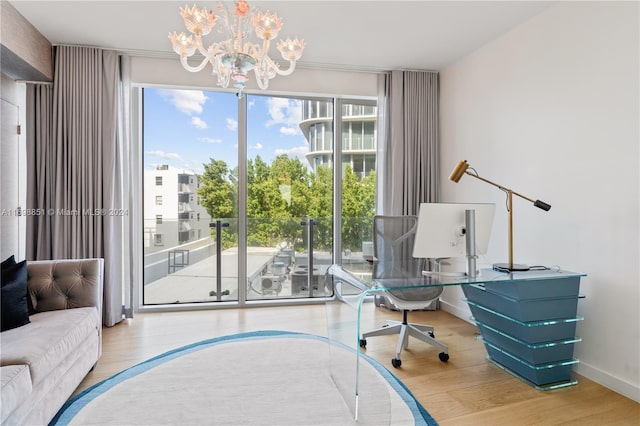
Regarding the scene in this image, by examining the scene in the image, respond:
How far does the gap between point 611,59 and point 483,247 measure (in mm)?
1391

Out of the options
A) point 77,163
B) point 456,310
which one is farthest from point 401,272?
point 77,163

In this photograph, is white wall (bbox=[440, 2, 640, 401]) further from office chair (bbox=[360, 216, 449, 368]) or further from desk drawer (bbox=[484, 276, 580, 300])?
office chair (bbox=[360, 216, 449, 368])

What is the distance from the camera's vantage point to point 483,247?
240cm

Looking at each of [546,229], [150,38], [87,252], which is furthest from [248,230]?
[546,229]

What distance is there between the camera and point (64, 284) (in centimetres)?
240

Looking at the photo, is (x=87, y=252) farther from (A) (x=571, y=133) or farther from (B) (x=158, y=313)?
(A) (x=571, y=133)

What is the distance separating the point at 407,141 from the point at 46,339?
3.50 metres

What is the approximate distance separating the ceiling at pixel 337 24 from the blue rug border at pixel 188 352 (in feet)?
7.97

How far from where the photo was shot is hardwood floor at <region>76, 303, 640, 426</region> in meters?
1.98

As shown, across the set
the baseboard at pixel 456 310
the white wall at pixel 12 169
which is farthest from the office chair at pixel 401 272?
the white wall at pixel 12 169

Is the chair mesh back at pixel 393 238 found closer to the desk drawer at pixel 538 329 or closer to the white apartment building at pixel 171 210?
the desk drawer at pixel 538 329

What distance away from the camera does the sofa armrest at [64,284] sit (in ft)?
7.66

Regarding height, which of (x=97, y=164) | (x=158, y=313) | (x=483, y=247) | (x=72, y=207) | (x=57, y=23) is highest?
(x=57, y=23)

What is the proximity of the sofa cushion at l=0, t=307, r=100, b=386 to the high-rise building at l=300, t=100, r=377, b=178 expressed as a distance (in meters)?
2.71
